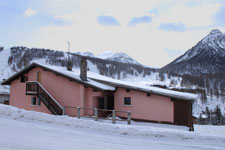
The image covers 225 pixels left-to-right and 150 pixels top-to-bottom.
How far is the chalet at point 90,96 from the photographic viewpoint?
18.2m

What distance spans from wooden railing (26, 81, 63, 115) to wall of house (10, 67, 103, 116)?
Result: 1079mm

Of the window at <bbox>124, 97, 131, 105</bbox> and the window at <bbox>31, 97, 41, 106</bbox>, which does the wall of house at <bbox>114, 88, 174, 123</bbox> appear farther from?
the window at <bbox>31, 97, 41, 106</bbox>

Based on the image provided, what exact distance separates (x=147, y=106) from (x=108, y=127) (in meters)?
8.06

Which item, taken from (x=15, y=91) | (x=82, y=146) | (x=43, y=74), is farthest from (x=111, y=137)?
(x=15, y=91)

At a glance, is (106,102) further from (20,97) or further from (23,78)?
(23,78)

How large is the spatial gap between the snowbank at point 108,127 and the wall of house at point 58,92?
6.33 metres

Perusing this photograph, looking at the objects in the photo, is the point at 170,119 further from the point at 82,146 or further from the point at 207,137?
the point at 82,146

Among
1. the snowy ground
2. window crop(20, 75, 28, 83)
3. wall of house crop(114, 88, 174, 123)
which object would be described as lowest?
the snowy ground

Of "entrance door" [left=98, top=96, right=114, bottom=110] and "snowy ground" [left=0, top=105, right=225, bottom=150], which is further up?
"entrance door" [left=98, top=96, right=114, bottom=110]

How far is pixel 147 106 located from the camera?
18781 millimetres

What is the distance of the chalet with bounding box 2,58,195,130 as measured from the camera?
1819 cm

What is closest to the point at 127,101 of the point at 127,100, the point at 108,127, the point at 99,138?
the point at 127,100

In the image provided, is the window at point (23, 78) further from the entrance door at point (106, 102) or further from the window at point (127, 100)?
the window at point (127, 100)

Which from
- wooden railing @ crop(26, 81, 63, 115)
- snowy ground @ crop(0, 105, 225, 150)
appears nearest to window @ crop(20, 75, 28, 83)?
wooden railing @ crop(26, 81, 63, 115)
